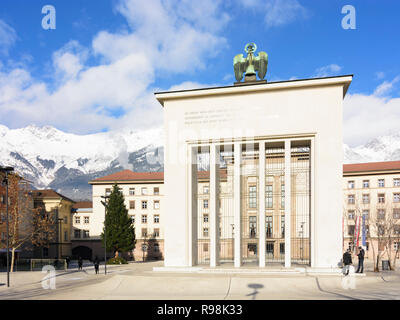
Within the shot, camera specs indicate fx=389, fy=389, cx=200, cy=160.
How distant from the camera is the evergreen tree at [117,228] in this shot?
58906mm

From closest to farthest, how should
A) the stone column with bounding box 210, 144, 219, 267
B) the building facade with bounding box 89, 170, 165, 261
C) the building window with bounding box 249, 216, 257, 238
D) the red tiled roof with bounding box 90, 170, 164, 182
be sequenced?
the stone column with bounding box 210, 144, 219, 267 < the building window with bounding box 249, 216, 257, 238 < the building facade with bounding box 89, 170, 165, 261 < the red tiled roof with bounding box 90, 170, 164, 182

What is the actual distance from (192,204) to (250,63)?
40.8ft

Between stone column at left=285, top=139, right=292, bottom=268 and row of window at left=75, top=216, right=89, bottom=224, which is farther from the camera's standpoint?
row of window at left=75, top=216, right=89, bottom=224

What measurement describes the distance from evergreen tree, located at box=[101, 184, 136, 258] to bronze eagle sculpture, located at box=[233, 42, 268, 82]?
35112mm

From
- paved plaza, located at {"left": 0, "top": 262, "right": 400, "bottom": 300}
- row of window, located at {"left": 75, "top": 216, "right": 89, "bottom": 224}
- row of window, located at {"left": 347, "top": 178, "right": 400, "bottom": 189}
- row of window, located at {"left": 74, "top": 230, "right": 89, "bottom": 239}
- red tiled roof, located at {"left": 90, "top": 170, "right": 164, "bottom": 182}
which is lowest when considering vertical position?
row of window, located at {"left": 74, "top": 230, "right": 89, "bottom": 239}

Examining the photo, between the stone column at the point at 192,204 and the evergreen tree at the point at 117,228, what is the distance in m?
31.1

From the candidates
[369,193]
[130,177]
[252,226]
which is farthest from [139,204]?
[369,193]

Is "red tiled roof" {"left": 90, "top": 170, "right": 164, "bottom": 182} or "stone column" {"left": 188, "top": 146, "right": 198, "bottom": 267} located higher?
"red tiled roof" {"left": 90, "top": 170, "right": 164, "bottom": 182}

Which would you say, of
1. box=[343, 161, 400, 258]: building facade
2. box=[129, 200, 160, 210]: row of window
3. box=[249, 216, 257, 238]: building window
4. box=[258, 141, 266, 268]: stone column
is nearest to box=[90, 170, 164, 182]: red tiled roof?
box=[129, 200, 160, 210]: row of window

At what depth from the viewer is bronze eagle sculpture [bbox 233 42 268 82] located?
31.6 meters

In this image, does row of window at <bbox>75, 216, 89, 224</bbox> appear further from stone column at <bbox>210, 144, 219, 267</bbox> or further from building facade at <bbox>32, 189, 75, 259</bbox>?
stone column at <bbox>210, 144, 219, 267</bbox>

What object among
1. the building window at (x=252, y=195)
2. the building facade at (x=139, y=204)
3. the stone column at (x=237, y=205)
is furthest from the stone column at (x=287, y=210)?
the building facade at (x=139, y=204)

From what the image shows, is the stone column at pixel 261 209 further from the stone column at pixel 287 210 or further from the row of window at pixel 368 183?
the row of window at pixel 368 183
